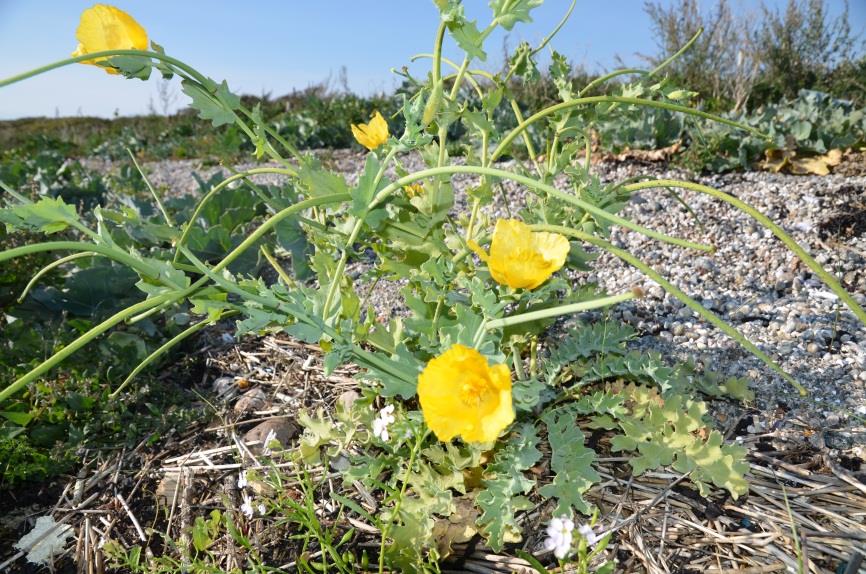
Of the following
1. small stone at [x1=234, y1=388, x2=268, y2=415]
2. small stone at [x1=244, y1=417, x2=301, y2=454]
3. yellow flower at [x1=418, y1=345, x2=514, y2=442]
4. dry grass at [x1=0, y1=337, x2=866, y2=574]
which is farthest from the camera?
small stone at [x1=234, y1=388, x2=268, y2=415]

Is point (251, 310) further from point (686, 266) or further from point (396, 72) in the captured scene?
point (686, 266)

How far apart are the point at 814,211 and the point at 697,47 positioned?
820 centimetres

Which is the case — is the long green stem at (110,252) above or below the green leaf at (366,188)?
below

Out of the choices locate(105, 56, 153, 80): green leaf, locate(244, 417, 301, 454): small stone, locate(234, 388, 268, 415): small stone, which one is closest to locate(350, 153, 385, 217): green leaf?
locate(105, 56, 153, 80): green leaf

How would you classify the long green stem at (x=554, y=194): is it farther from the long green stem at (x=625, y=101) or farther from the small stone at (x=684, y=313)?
the small stone at (x=684, y=313)

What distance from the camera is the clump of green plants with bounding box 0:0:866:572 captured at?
38.3 inches

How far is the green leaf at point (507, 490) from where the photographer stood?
3.72 feet

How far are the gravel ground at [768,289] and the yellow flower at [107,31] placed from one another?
0.87 m

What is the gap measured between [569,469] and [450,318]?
40 cm

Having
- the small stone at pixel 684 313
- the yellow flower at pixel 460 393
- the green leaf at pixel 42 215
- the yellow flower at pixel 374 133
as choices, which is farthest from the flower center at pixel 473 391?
the small stone at pixel 684 313

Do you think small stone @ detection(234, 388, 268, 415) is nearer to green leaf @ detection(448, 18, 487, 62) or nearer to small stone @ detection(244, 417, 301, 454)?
small stone @ detection(244, 417, 301, 454)

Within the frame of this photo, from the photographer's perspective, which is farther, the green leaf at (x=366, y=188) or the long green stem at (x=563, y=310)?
the green leaf at (x=366, y=188)

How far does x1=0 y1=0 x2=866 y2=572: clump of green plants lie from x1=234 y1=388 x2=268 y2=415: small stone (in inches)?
16.2

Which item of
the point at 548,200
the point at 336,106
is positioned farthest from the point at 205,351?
the point at 336,106
